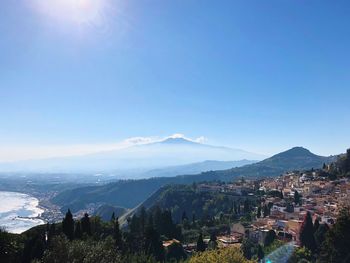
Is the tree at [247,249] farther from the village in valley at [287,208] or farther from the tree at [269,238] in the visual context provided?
the tree at [269,238]

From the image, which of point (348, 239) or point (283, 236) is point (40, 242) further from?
point (283, 236)

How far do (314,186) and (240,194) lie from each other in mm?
28915

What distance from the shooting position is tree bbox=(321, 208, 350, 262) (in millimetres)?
33969

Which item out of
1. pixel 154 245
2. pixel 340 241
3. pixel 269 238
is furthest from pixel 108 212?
pixel 340 241

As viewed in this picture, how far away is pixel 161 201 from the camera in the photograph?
15400 centimetres

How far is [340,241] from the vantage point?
3444 cm

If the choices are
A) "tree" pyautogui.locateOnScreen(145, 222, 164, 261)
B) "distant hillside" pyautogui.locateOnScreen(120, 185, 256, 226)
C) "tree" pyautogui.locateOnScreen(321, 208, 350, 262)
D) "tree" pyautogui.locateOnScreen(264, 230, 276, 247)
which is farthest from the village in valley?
"tree" pyautogui.locateOnScreen(321, 208, 350, 262)

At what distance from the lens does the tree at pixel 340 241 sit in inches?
1337

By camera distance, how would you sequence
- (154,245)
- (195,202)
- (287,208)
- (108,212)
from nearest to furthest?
(154,245) → (287,208) → (195,202) → (108,212)

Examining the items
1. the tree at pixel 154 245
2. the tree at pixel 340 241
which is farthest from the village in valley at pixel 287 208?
the tree at pixel 340 241

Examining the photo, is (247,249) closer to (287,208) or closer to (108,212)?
(287,208)

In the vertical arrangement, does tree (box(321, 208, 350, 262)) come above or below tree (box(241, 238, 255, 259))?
above

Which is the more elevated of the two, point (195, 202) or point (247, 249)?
point (195, 202)

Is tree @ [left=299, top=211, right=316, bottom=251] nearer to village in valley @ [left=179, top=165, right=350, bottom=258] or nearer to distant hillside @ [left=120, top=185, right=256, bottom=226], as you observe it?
village in valley @ [left=179, top=165, right=350, bottom=258]
